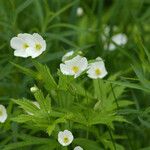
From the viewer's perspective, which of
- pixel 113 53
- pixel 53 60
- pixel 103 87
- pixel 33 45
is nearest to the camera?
pixel 33 45

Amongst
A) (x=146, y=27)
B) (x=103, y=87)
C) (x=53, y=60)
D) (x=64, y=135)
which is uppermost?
(x=146, y=27)

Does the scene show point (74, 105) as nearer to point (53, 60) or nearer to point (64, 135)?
point (64, 135)

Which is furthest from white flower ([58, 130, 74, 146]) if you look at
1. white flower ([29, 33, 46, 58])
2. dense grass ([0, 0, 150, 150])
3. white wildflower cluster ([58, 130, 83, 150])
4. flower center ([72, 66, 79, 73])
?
white flower ([29, 33, 46, 58])

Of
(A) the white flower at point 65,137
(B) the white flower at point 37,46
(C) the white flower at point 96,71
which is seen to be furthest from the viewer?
(C) the white flower at point 96,71

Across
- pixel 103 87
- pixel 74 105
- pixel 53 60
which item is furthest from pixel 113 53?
pixel 74 105

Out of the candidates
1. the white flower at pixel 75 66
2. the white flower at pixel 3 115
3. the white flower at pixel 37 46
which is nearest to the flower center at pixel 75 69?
the white flower at pixel 75 66

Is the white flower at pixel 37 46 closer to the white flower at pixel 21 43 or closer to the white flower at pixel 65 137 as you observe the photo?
the white flower at pixel 21 43
